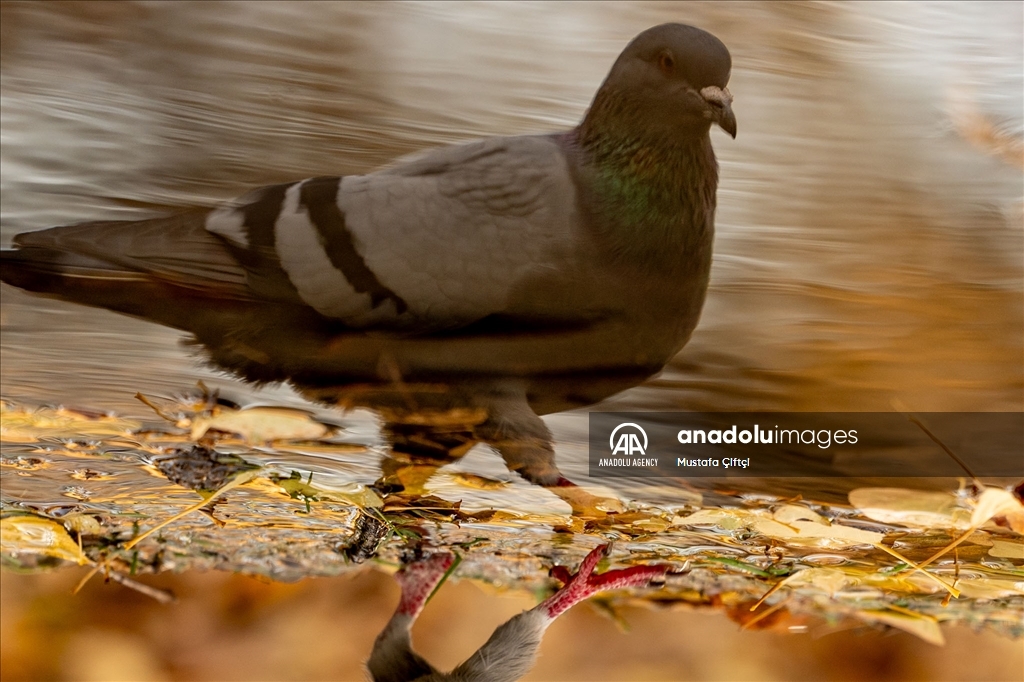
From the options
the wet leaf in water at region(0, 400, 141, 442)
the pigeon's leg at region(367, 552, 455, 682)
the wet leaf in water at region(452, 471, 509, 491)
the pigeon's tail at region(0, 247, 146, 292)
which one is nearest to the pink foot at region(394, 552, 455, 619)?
the pigeon's leg at region(367, 552, 455, 682)

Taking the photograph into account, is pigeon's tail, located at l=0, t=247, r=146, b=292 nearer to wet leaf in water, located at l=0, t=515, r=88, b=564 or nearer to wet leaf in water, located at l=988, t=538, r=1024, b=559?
wet leaf in water, located at l=0, t=515, r=88, b=564

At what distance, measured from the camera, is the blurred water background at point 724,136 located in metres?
0.40

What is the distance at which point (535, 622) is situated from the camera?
77cm

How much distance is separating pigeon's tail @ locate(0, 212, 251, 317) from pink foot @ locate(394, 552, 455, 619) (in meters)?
0.46

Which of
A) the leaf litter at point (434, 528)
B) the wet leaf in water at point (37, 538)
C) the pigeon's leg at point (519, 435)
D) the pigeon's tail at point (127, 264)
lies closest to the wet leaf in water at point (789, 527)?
the leaf litter at point (434, 528)

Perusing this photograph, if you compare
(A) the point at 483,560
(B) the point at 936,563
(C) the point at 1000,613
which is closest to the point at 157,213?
(A) the point at 483,560

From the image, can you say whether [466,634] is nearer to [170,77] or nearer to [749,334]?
[749,334]

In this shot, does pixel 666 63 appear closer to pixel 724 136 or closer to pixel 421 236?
pixel 724 136

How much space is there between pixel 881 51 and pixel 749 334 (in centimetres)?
17

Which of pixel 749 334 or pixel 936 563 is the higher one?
pixel 749 334

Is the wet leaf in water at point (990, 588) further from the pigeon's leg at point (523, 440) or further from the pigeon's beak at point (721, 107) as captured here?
the pigeon's beak at point (721, 107)

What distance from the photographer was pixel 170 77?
15.9 inches

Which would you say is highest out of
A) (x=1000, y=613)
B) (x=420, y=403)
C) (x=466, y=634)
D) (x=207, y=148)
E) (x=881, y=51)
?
(x=881, y=51)

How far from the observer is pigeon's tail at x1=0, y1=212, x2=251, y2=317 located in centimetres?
43
